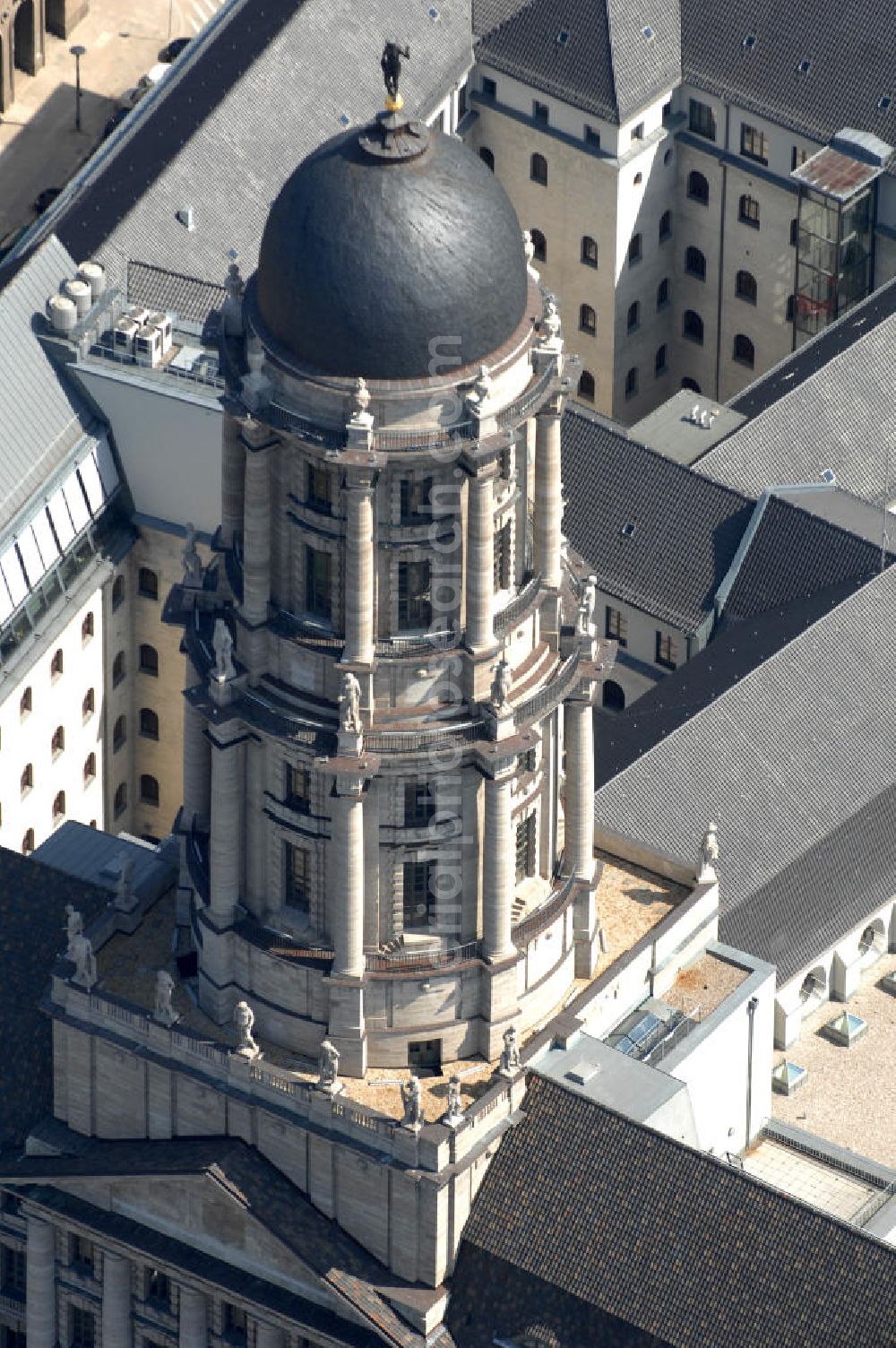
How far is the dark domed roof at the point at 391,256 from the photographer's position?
19488 cm

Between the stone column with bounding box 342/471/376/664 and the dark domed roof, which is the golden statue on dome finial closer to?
the dark domed roof

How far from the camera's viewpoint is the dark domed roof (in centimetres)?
19488

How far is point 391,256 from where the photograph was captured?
195 meters

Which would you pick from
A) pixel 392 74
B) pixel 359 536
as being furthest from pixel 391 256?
pixel 359 536

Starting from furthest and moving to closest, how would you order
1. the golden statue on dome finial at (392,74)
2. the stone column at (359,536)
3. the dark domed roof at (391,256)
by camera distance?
the stone column at (359,536), the golden statue on dome finial at (392,74), the dark domed roof at (391,256)

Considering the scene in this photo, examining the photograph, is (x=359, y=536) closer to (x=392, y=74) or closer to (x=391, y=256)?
(x=391, y=256)

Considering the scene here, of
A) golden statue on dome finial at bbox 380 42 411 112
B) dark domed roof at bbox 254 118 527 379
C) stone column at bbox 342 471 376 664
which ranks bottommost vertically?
stone column at bbox 342 471 376 664

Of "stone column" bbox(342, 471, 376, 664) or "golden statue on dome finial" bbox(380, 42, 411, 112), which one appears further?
"stone column" bbox(342, 471, 376, 664)

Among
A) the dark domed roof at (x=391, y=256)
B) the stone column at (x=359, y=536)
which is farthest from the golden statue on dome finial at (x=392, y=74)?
the stone column at (x=359, y=536)

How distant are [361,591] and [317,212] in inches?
547

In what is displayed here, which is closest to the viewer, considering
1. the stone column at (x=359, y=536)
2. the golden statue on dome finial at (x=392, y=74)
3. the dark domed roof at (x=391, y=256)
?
the dark domed roof at (x=391, y=256)

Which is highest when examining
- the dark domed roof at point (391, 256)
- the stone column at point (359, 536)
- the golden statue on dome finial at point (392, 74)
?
the golden statue on dome finial at point (392, 74)

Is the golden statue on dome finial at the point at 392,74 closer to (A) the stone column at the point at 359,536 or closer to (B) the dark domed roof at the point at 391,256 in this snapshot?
(B) the dark domed roof at the point at 391,256

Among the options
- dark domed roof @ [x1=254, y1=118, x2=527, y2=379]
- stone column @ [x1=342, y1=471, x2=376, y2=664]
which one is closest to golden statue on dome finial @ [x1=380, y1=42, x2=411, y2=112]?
dark domed roof @ [x1=254, y1=118, x2=527, y2=379]
